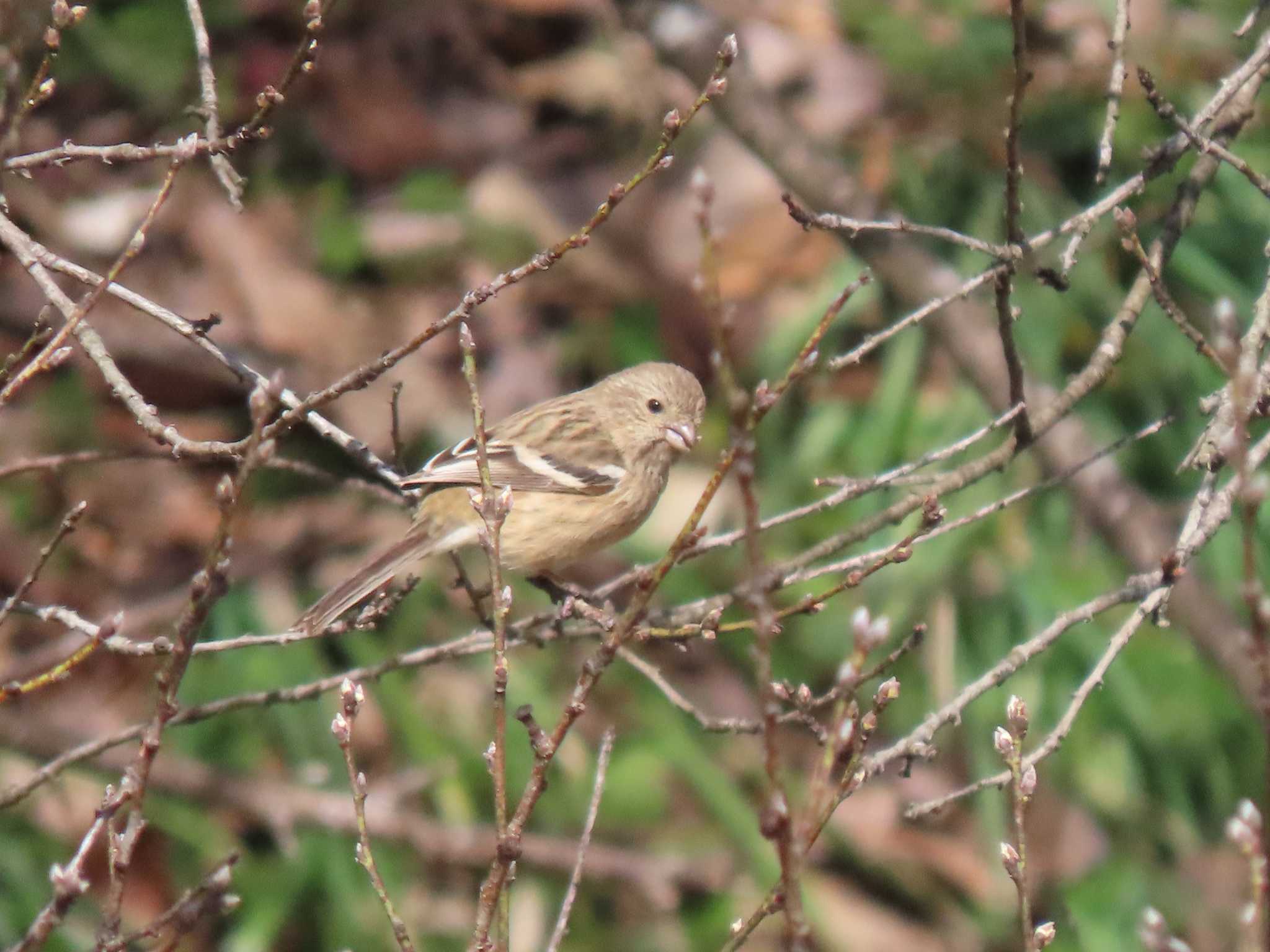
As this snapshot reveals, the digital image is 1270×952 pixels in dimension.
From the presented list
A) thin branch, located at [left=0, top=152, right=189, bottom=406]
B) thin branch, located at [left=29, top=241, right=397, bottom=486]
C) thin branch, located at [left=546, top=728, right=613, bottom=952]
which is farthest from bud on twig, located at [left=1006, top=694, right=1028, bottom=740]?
thin branch, located at [left=0, top=152, right=189, bottom=406]

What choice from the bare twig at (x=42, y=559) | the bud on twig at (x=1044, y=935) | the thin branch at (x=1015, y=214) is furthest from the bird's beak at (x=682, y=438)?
the bud on twig at (x=1044, y=935)

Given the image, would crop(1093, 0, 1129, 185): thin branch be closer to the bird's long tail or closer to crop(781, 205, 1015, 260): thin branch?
crop(781, 205, 1015, 260): thin branch

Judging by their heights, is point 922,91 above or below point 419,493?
above

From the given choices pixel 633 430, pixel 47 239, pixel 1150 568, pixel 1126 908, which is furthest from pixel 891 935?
pixel 47 239

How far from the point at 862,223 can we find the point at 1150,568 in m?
2.36

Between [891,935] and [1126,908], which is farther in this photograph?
[891,935]

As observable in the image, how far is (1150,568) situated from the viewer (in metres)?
4.87

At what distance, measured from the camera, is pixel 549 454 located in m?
4.86

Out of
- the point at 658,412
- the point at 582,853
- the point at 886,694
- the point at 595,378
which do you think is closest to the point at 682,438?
the point at 658,412

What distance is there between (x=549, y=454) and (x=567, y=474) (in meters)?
0.14

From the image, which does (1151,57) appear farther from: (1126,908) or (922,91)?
(1126,908)

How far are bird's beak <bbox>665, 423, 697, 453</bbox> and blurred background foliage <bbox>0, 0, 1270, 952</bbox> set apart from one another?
127cm

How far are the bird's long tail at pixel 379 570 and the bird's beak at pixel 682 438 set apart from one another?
0.68 meters

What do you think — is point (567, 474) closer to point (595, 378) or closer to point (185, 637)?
point (185, 637)
